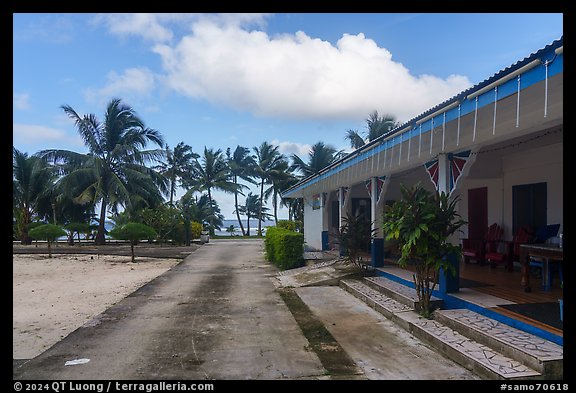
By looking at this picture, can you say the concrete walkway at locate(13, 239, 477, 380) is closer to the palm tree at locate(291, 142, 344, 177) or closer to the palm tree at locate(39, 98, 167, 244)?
the palm tree at locate(39, 98, 167, 244)

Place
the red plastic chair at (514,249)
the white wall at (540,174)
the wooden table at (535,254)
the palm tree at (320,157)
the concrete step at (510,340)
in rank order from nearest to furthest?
the concrete step at (510,340) < the wooden table at (535,254) < the white wall at (540,174) < the red plastic chair at (514,249) < the palm tree at (320,157)

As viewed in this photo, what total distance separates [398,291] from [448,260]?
175 cm

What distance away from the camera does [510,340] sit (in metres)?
4.98

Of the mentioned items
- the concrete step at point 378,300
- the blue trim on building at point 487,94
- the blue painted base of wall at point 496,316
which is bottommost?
the concrete step at point 378,300

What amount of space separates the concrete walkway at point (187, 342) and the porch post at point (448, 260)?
8.61 ft

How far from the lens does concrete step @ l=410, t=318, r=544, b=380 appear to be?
172 inches

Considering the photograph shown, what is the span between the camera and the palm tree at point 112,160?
1075 inches

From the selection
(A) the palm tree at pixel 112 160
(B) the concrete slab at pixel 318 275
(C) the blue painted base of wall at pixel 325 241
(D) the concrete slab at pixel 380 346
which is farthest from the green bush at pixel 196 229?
(D) the concrete slab at pixel 380 346

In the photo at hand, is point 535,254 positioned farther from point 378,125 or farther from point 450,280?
point 378,125

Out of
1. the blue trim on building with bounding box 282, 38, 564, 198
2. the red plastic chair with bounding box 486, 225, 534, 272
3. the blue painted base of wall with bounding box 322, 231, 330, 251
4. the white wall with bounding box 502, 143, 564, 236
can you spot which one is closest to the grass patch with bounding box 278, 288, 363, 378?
the blue trim on building with bounding box 282, 38, 564, 198

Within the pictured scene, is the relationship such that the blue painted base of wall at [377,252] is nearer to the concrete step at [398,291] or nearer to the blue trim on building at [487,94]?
the concrete step at [398,291]
